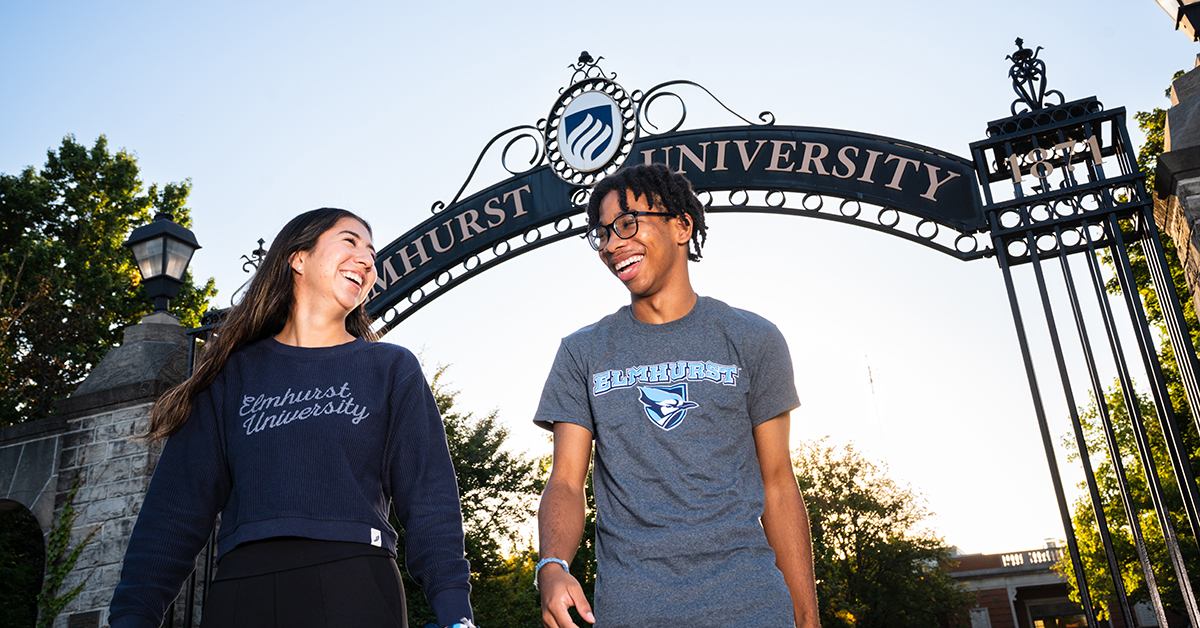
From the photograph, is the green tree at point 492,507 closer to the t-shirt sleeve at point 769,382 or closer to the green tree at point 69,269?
the green tree at point 69,269

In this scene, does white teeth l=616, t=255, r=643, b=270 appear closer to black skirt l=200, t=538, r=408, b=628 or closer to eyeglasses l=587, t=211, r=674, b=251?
eyeglasses l=587, t=211, r=674, b=251

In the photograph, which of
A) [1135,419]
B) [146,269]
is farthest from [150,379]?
[1135,419]

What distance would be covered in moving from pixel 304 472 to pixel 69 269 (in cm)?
2323

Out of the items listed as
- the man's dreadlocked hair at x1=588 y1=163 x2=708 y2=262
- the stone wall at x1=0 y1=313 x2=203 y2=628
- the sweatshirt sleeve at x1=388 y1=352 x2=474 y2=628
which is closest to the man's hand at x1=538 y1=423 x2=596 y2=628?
the sweatshirt sleeve at x1=388 y1=352 x2=474 y2=628

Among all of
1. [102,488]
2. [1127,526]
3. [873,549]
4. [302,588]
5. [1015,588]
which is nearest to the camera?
[302,588]

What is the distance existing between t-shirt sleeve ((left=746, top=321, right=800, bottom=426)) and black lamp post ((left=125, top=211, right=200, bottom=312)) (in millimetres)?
6337

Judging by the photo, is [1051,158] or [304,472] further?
[1051,158]

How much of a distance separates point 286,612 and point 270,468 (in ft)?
1.35

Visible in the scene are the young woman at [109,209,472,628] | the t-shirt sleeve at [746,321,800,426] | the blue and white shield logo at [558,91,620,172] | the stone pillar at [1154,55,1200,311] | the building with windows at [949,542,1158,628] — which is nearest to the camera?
the young woman at [109,209,472,628]

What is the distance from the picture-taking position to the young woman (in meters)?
2.13

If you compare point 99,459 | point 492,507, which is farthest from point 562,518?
point 492,507

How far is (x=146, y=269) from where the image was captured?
7277 millimetres

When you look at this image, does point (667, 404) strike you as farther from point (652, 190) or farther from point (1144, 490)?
point (1144, 490)

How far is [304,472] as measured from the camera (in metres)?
2.27
